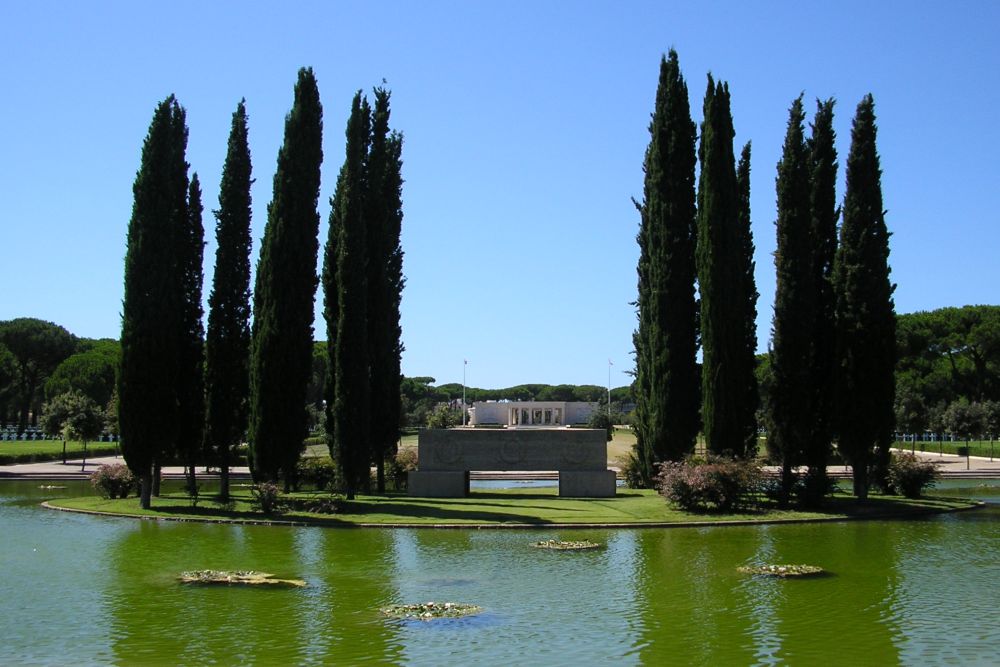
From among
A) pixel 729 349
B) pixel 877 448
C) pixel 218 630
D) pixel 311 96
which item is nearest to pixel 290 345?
pixel 311 96

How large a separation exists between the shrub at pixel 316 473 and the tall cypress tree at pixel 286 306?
3.07 metres

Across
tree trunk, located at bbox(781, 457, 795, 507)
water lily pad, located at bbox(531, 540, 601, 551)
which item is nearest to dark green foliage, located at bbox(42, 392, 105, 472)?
water lily pad, located at bbox(531, 540, 601, 551)

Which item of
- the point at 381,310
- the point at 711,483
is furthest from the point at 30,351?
the point at 711,483

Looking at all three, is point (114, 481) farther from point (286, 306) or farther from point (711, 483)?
point (711, 483)

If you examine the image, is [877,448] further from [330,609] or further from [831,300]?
[330,609]

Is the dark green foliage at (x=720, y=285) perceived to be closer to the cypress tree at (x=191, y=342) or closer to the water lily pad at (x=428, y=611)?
the water lily pad at (x=428, y=611)

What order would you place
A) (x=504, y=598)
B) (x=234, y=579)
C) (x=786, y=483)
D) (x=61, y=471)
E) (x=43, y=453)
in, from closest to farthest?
(x=504, y=598), (x=234, y=579), (x=786, y=483), (x=61, y=471), (x=43, y=453)

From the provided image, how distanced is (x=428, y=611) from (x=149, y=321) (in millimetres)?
14822

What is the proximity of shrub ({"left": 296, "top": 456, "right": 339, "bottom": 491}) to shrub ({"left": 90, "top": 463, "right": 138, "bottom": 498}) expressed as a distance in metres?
4.84

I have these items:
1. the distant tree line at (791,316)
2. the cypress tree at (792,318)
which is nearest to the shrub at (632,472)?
the distant tree line at (791,316)

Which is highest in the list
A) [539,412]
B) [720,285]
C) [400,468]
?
[720,285]

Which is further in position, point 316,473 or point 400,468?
point 400,468

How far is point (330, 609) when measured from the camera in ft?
42.7

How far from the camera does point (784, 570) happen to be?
15578 mm
